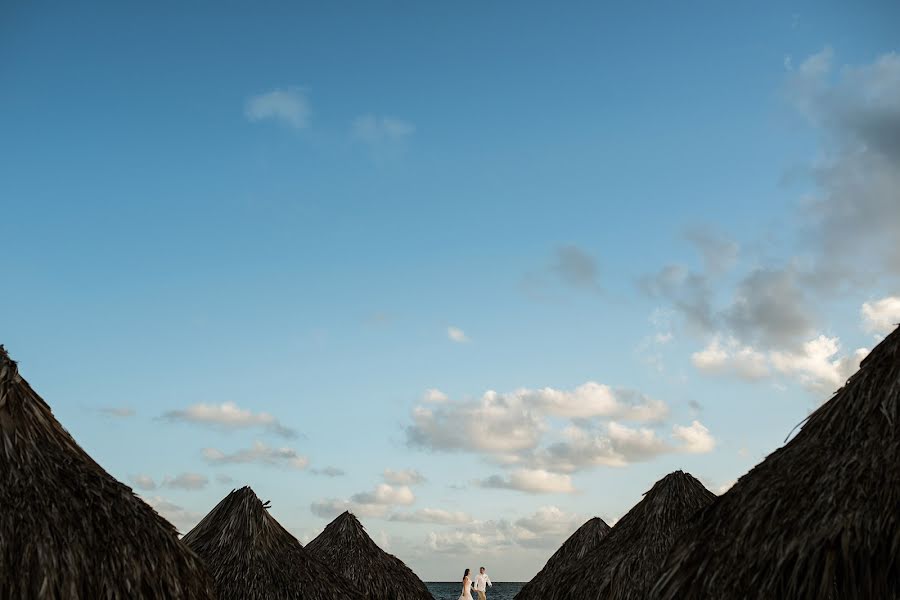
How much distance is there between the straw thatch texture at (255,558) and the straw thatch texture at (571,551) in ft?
17.5

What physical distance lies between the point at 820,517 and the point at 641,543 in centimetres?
816

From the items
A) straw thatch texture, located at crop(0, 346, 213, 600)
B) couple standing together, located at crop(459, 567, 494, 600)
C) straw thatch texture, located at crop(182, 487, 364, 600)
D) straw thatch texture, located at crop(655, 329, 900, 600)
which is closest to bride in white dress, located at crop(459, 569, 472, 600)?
couple standing together, located at crop(459, 567, 494, 600)

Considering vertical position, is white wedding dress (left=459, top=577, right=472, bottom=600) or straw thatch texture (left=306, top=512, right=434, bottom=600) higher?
straw thatch texture (left=306, top=512, right=434, bottom=600)

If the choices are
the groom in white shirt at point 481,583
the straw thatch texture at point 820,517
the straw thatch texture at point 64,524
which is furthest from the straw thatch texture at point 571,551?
the straw thatch texture at point 820,517

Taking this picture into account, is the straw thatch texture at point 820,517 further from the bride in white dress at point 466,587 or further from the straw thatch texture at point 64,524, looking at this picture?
the bride in white dress at point 466,587

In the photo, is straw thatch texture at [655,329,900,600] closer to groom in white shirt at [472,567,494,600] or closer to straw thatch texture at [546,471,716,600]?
straw thatch texture at [546,471,716,600]

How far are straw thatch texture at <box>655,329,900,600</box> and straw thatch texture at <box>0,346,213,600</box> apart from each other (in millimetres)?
5012

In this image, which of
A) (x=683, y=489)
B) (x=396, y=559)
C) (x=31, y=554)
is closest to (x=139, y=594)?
(x=31, y=554)

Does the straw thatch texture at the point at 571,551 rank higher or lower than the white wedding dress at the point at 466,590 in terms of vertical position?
higher

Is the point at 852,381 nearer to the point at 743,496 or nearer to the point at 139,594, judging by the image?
the point at 743,496

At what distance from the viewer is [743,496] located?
8273 millimetres

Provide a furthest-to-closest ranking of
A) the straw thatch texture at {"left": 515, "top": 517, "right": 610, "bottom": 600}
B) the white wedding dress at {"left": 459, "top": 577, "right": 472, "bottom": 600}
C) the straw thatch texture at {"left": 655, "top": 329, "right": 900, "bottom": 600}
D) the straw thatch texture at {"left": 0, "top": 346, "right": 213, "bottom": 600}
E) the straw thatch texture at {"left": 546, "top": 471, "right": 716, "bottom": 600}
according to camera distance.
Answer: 1. the white wedding dress at {"left": 459, "top": 577, "right": 472, "bottom": 600}
2. the straw thatch texture at {"left": 515, "top": 517, "right": 610, "bottom": 600}
3. the straw thatch texture at {"left": 546, "top": 471, "right": 716, "bottom": 600}
4. the straw thatch texture at {"left": 0, "top": 346, "right": 213, "bottom": 600}
5. the straw thatch texture at {"left": 655, "top": 329, "right": 900, "bottom": 600}

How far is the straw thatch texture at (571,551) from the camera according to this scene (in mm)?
20020

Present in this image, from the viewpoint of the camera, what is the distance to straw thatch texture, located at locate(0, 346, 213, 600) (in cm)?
829
